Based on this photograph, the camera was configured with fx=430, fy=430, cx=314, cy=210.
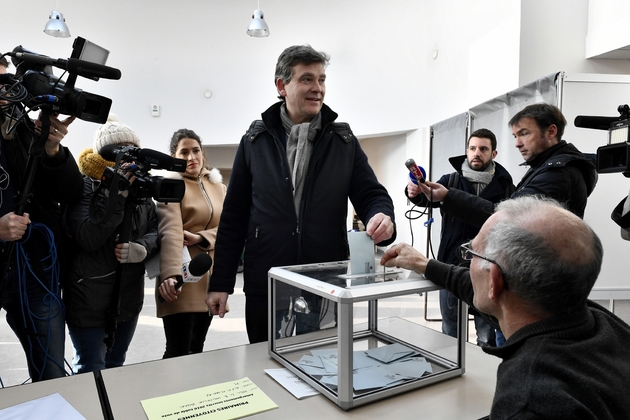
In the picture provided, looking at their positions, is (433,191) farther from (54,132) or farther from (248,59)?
(248,59)

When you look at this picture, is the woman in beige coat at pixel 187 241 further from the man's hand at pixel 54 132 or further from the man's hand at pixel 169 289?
the man's hand at pixel 54 132

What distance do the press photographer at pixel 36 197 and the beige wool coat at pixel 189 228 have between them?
42cm

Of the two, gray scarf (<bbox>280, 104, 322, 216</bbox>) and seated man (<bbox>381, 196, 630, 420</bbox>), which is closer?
seated man (<bbox>381, 196, 630, 420</bbox>)

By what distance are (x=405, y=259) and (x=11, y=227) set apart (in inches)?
45.5

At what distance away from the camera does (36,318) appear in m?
1.44

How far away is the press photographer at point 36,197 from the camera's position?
4.25ft

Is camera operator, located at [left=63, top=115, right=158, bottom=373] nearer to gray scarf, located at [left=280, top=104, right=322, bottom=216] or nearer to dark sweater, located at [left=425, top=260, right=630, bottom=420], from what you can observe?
gray scarf, located at [left=280, top=104, right=322, bottom=216]

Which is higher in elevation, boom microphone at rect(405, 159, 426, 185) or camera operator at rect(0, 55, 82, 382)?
boom microphone at rect(405, 159, 426, 185)

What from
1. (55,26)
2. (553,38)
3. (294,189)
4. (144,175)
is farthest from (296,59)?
(55,26)

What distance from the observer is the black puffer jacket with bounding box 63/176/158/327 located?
1.55m

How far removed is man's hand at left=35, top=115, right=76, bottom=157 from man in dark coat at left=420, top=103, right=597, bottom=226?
147 cm

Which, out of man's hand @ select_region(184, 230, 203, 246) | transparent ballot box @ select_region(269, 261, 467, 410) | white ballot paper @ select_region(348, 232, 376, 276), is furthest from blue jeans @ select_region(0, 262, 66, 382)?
white ballot paper @ select_region(348, 232, 376, 276)

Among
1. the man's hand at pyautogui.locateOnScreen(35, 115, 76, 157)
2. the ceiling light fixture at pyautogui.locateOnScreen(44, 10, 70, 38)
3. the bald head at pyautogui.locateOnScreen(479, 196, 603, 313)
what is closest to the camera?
the bald head at pyautogui.locateOnScreen(479, 196, 603, 313)

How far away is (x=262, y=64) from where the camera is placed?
6.93m
